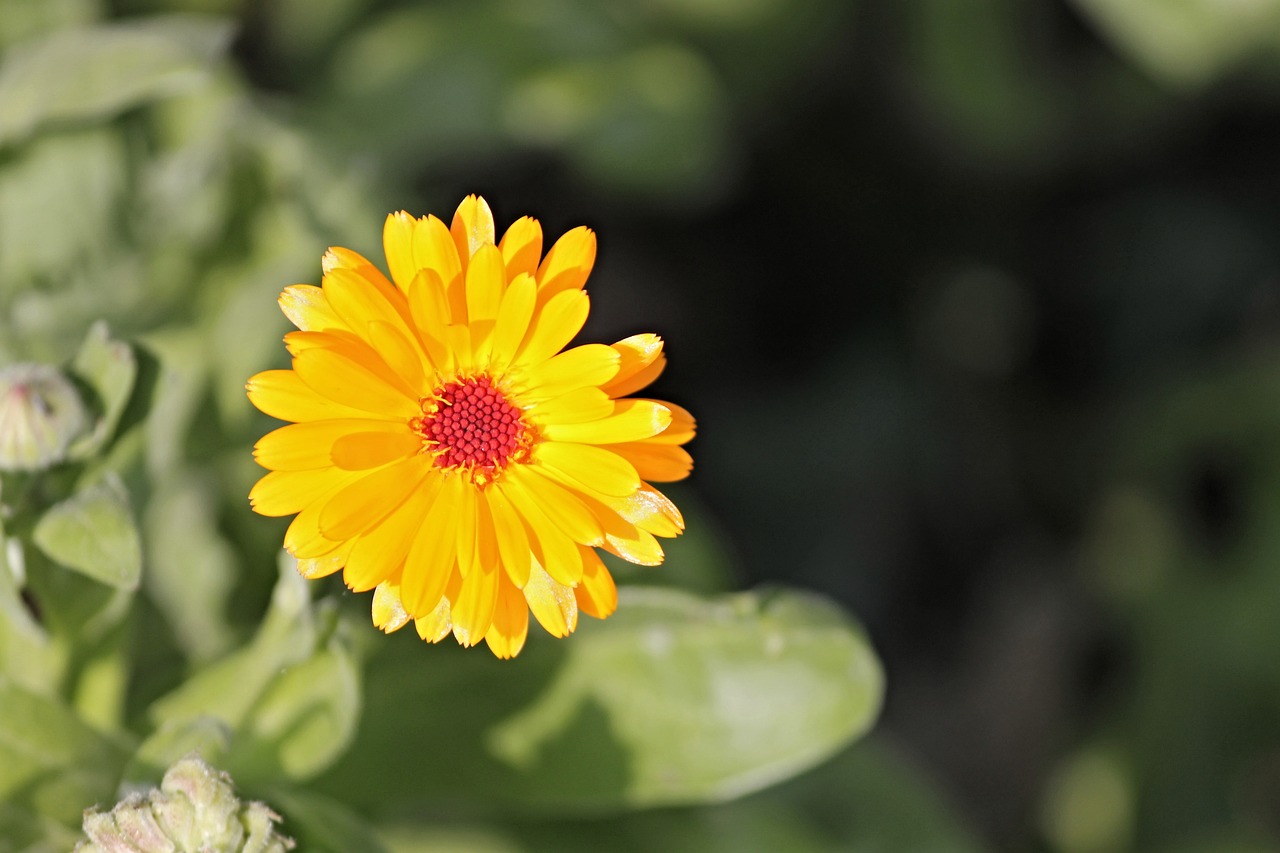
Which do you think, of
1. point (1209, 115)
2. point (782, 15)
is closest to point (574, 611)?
point (782, 15)

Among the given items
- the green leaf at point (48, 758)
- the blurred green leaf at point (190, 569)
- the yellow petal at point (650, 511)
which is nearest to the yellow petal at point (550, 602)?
the yellow petal at point (650, 511)

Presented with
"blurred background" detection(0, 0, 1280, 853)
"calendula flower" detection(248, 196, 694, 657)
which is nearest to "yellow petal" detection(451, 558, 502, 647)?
"calendula flower" detection(248, 196, 694, 657)

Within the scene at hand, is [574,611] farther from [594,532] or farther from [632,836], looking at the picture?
[632,836]

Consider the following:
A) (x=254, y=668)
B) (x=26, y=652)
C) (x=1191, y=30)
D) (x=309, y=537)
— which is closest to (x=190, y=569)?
(x=26, y=652)

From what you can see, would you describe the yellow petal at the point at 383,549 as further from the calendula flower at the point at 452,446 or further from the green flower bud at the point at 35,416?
the green flower bud at the point at 35,416

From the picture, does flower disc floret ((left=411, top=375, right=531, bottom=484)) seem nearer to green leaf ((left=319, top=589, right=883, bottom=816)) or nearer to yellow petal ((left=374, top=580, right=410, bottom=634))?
yellow petal ((left=374, top=580, right=410, bottom=634))

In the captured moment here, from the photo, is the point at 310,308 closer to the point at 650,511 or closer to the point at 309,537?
the point at 309,537
